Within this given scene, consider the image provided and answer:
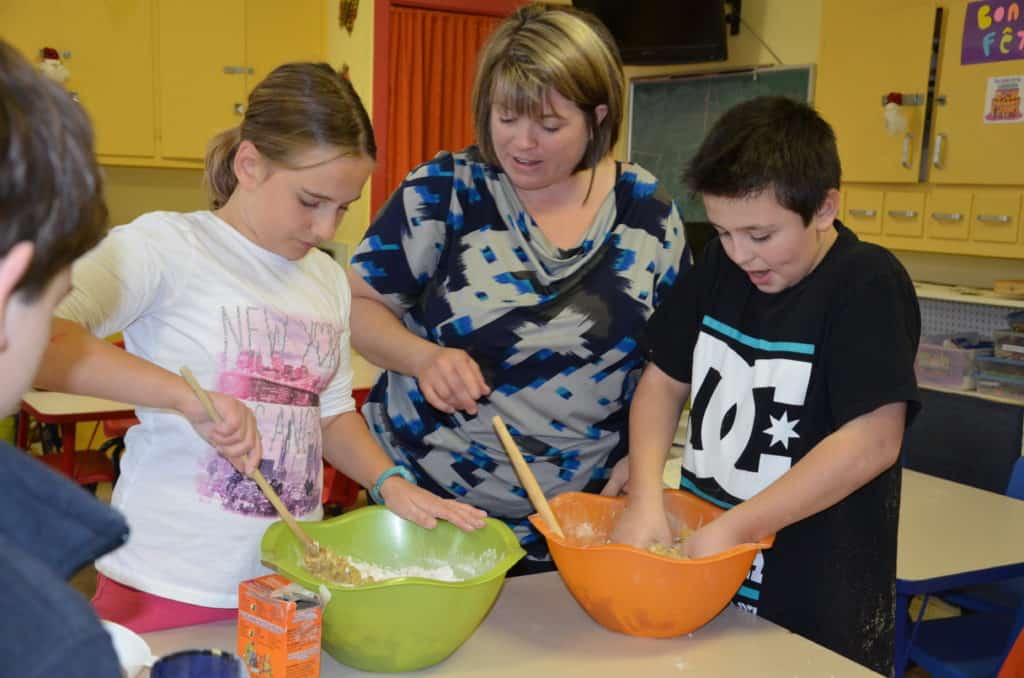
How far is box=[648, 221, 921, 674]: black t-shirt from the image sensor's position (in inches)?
46.2

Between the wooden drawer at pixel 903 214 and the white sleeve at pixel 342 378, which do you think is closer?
the white sleeve at pixel 342 378

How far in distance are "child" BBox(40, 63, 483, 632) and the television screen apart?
12.6 ft

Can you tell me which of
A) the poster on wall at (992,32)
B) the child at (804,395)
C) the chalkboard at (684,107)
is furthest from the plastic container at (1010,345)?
the child at (804,395)

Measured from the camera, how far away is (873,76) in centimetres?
398

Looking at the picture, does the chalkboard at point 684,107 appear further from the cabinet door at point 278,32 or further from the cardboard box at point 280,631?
the cardboard box at point 280,631

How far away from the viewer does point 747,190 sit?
121 centimetres

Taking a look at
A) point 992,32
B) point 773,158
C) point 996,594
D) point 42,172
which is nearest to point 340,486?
point 996,594

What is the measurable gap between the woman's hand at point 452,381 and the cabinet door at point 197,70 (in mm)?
4397

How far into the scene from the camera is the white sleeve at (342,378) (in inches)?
50.4

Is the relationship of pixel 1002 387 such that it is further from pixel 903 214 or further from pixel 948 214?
pixel 903 214

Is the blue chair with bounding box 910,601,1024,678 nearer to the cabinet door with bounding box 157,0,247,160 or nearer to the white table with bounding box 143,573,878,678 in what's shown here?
the white table with bounding box 143,573,878,678

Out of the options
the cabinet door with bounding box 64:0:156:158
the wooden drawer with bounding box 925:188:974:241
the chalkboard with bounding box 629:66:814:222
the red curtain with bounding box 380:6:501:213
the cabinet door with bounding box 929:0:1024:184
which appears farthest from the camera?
the red curtain with bounding box 380:6:501:213

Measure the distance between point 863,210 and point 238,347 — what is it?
3.54 metres

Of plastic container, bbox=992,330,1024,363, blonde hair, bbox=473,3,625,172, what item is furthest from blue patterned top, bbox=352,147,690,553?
plastic container, bbox=992,330,1024,363
